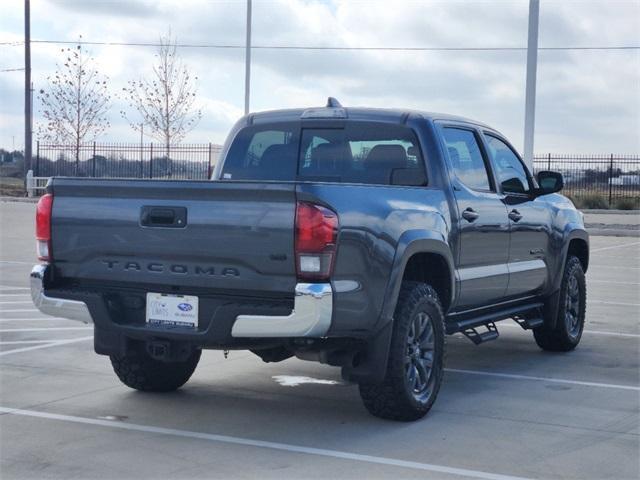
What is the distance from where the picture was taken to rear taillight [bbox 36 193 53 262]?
6773 mm

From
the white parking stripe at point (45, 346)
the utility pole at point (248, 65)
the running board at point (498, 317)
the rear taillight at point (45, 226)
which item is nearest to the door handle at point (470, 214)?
the running board at point (498, 317)

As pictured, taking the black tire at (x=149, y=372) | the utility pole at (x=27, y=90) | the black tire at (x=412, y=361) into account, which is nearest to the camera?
the black tire at (x=412, y=361)

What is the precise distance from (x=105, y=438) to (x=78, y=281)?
104 cm

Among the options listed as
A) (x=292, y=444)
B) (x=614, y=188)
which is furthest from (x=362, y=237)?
(x=614, y=188)

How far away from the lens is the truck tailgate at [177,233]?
596 cm

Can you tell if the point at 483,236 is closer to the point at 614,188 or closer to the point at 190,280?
the point at 190,280

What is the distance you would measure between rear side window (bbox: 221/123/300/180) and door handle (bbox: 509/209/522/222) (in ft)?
5.82

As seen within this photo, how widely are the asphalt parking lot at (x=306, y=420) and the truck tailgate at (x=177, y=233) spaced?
0.93 metres

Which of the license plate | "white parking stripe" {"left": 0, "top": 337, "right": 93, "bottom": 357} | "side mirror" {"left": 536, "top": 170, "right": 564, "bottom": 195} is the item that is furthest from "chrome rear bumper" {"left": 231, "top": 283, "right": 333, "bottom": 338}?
"white parking stripe" {"left": 0, "top": 337, "right": 93, "bottom": 357}

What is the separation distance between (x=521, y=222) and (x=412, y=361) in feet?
7.49

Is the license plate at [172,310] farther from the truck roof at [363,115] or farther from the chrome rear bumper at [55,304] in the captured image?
the truck roof at [363,115]

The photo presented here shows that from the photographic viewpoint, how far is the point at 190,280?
20.4 feet

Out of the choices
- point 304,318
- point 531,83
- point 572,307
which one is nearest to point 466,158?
point 572,307

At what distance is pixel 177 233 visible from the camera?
6.23 meters
